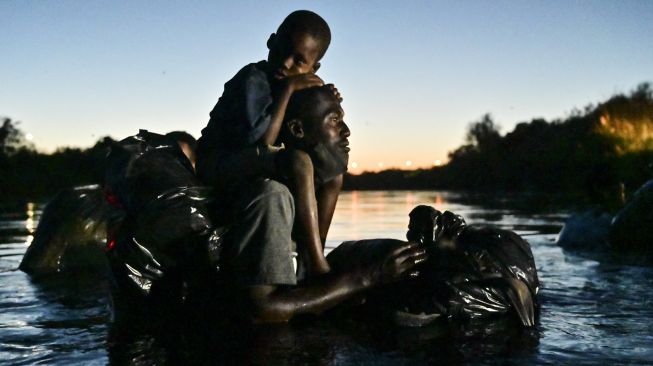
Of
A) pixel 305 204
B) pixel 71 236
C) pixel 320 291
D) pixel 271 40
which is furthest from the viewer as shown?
pixel 71 236

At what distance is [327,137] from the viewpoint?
4938 mm

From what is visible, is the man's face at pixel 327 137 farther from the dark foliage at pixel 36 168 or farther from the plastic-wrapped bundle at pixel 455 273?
the dark foliage at pixel 36 168

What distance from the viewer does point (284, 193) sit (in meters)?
4.47

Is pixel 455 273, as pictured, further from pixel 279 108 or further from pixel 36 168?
pixel 36 168

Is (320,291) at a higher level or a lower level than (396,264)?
lower

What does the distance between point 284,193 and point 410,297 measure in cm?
97

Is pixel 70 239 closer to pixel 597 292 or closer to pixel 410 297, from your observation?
pixel 410 297

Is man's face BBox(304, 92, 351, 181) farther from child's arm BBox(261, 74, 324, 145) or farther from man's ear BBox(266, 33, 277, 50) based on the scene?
man's ear BBox(266, 33, 277, 50)

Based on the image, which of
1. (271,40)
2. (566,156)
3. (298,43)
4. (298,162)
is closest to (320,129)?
(298,162)

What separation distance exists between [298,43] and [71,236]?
13.1 feet

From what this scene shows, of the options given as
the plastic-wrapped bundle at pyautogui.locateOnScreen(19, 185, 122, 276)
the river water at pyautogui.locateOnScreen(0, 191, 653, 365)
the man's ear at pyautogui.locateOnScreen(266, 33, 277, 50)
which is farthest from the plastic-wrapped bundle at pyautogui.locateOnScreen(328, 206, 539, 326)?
the plastic-wrapped bundle at pyautogui.locateOnScreen(19, 185, 122, 276)

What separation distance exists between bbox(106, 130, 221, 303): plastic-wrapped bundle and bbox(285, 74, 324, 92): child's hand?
33.2 inches

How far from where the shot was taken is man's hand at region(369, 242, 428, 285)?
15.1ft

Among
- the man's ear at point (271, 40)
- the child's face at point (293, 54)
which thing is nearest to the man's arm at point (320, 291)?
the child's face at point (293, 54)
